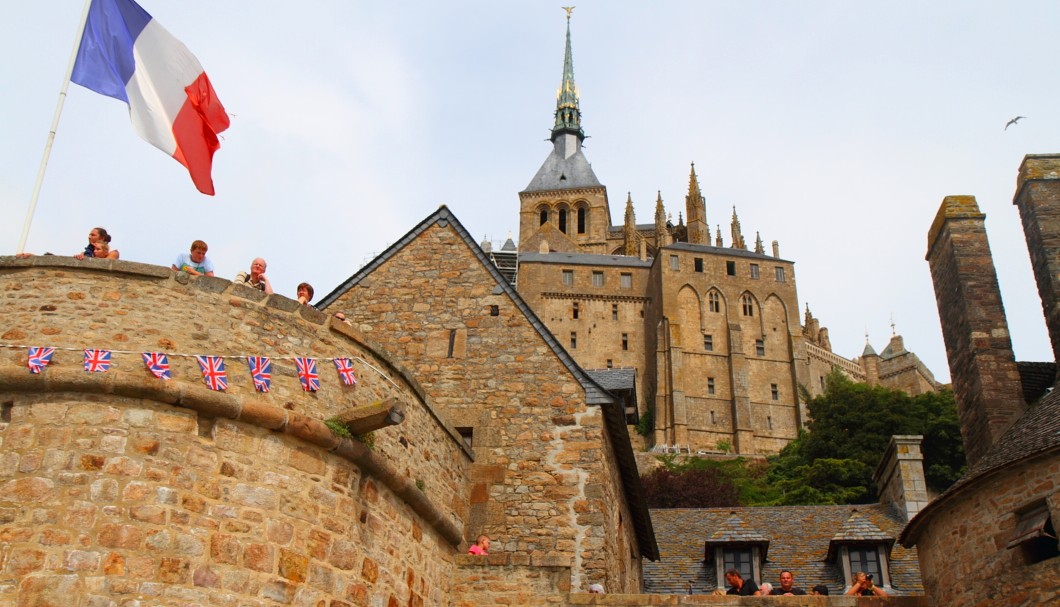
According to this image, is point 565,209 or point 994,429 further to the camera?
point 565,209

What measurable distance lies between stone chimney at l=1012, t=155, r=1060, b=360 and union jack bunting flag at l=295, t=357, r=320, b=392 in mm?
9766

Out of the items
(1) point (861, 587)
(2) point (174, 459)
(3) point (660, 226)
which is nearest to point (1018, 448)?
(1) point (861, 587)

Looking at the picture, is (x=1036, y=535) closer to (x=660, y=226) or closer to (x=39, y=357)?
(x=39, y=357)

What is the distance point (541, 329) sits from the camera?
13016mm

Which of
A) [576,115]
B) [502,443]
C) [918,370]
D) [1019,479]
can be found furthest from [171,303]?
[576,115]

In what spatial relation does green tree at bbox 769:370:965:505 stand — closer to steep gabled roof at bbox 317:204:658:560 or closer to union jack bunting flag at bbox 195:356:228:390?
steep gabled roof at bbox 317:204:658:560

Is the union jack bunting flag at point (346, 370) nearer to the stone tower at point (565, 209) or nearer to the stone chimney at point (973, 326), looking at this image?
the stone chimney at point (973, 326)

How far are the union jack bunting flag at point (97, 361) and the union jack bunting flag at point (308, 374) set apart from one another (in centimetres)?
156

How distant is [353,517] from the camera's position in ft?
28.3

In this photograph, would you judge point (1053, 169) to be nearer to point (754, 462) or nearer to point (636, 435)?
point (754, 462)

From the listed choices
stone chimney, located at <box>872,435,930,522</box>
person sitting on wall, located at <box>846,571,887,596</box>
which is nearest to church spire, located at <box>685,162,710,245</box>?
stone chimney, located at <box>872,435,930,522</box>

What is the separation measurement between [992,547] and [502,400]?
5.68m

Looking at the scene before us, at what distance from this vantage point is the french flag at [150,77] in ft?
33.7

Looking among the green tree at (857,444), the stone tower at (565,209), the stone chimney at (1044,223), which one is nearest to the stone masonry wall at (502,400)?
the stone chimney at (1044,223)
